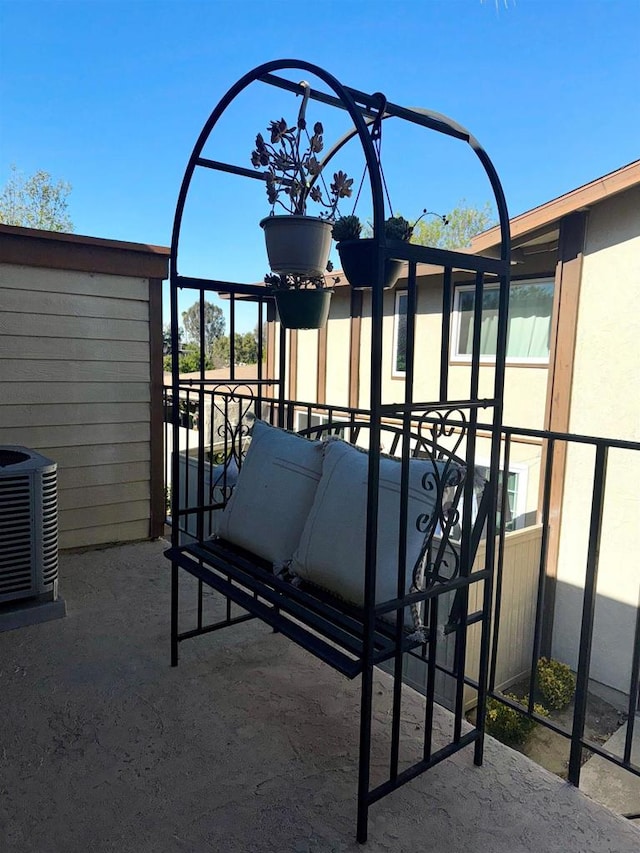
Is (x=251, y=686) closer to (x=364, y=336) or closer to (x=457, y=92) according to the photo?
(x=364, y=336)

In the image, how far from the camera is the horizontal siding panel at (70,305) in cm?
285

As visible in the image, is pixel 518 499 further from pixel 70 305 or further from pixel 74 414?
pixel 70 305

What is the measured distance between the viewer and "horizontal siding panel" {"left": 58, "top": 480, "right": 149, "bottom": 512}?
121 inches

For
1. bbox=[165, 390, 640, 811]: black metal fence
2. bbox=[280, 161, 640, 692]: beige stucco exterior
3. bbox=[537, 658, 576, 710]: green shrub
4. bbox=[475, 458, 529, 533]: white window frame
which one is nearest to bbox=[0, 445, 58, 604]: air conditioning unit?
bbox=[165, 390, 640, 811]: black metal fence

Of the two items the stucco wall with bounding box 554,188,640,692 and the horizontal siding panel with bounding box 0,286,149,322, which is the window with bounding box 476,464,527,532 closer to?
the stucco wall with bounding box 554,188,640,692

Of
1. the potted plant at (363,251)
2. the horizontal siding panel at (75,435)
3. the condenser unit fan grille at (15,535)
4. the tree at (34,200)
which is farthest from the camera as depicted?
the tree at (34,200)

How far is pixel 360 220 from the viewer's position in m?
1.62

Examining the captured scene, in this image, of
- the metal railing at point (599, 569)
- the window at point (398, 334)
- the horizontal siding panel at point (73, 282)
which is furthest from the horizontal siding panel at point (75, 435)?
the window at point (398, 334)

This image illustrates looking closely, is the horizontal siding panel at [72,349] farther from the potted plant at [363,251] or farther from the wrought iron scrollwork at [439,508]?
the wrought iron scrollwork at [439,508]

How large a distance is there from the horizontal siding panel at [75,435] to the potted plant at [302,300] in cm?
173

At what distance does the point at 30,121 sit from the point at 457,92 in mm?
13986

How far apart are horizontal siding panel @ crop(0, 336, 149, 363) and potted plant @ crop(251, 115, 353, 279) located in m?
1.71

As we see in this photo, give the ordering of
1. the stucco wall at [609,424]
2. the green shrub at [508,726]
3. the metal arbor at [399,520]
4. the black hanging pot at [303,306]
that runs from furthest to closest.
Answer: the stucco wall at [609,424] < the green shrub at [508,726] < the black hanging pot at [303,306] < the metal arbor at [399,520]

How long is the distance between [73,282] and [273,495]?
1.95 metres
